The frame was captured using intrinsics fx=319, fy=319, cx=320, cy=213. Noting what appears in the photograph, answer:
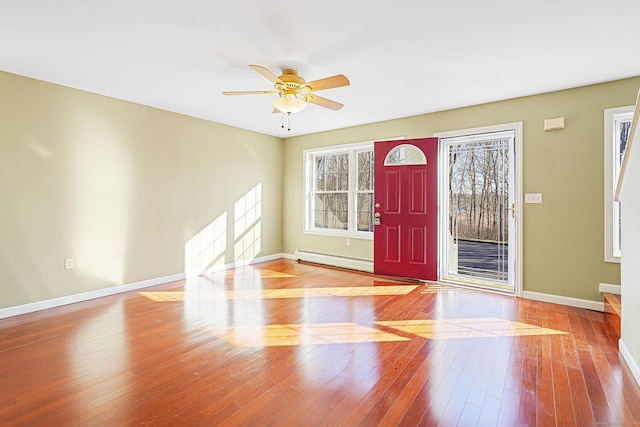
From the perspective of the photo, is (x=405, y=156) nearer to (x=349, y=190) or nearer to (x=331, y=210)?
(x=349, y=190)

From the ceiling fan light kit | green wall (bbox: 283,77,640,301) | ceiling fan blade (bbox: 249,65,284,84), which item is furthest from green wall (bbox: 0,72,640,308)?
ceiling fan blade (bbox: 249,65,284,84)

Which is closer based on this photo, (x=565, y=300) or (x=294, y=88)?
(x=294, y=88)

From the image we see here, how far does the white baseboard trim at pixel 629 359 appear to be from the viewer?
2.17m

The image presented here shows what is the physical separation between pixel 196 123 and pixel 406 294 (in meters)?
4.11

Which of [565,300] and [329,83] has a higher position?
[329,83]

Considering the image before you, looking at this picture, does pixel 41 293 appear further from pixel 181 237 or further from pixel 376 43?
pixel 376 43

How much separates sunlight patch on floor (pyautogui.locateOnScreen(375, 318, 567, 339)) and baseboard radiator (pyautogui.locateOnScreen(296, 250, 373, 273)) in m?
2.24

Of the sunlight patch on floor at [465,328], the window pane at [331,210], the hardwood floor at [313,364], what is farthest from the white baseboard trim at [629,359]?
the window pane at [331,210]

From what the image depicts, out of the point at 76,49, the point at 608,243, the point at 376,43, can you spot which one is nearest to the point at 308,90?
the point at 376,43

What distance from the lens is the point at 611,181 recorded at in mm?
3492

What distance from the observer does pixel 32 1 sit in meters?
2.18

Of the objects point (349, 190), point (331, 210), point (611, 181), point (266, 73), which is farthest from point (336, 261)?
point (611, 181)

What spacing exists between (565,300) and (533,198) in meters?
1.26

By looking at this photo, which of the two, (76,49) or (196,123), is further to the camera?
(196,123)
